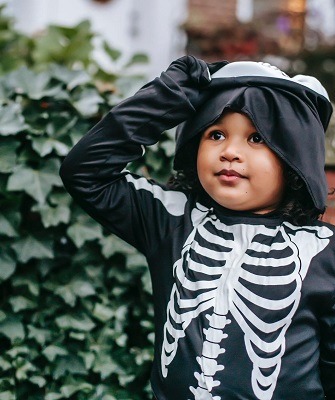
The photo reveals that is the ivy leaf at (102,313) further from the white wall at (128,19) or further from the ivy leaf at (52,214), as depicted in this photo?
the white wall at (128,19)

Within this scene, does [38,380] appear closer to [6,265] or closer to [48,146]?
[6,265]

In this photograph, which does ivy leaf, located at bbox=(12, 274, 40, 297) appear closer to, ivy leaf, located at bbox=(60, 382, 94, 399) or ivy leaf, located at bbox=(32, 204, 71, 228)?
ivy leaf, located at bbox=(32, 204, 71, 228)

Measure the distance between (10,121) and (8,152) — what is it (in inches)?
4.1

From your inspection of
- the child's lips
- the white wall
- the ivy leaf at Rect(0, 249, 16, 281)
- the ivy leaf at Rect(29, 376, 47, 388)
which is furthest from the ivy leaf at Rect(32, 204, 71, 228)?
the white wall

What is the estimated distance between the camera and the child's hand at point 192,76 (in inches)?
71.8

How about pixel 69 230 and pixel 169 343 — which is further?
pixel 69 230

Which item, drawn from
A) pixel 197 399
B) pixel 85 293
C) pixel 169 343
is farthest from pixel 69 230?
pixel 197 399

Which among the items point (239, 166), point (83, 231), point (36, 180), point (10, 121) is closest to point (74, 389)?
point (83, 231)

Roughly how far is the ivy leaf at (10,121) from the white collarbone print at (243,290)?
2.59ft

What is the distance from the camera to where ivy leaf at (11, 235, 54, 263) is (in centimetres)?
227

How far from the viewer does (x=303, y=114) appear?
1757 millimetres

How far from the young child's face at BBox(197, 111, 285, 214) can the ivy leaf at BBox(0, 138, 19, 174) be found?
30.1 inches

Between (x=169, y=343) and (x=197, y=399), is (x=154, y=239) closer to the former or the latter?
(x=169, y=343)

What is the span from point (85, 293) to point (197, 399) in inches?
30.4
